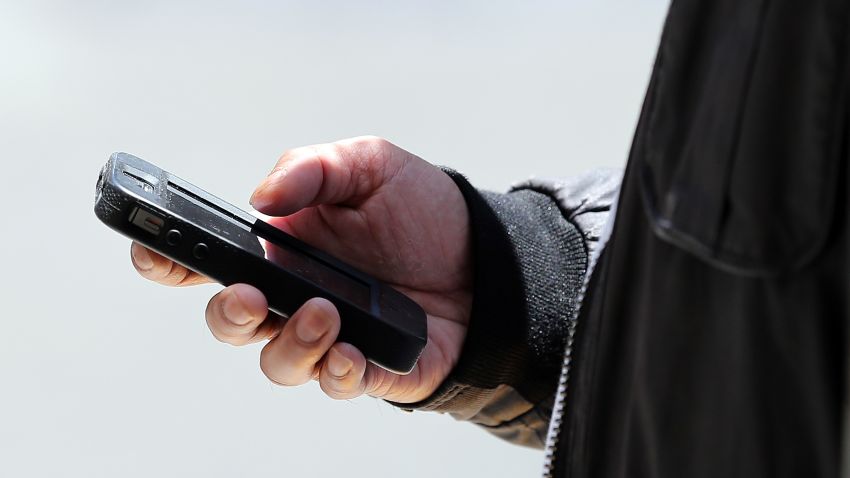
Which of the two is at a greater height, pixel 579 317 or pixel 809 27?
pixel 809 27

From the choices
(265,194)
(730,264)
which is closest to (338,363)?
(265,194)

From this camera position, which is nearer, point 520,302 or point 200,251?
point 200,251

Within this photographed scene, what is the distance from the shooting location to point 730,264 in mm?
335

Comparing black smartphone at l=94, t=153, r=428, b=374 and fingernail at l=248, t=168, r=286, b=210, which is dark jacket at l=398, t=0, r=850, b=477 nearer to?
black smartphone at l=94, t=153, r=428, b=374

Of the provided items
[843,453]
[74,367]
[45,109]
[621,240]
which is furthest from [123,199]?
[45,109]

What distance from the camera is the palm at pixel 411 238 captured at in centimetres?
68

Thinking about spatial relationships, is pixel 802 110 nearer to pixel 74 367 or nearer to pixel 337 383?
pixel 337 383

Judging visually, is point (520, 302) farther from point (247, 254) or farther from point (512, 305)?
point (247, 254)

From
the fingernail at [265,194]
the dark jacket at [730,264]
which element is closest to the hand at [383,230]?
the fingernail at [265,194]

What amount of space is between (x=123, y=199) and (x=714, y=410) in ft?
1.12

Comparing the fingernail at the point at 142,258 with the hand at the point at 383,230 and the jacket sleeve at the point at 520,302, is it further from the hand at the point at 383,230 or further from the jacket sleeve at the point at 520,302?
the jacket sleeve at the point at 520,302

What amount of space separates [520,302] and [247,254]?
212 mm

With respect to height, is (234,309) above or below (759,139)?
below

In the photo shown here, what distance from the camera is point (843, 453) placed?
332mm
